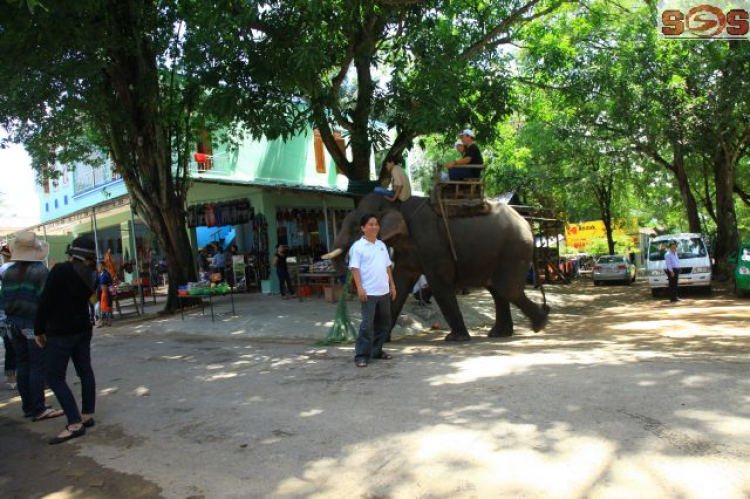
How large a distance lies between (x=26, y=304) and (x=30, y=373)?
0.67 meters

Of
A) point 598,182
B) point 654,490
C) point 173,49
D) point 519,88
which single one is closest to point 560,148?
point 598,182

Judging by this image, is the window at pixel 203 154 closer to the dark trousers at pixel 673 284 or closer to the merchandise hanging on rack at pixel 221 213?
the merchandise hanging on rack at pixel 221 213

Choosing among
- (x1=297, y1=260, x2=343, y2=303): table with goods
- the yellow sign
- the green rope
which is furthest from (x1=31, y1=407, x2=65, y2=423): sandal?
the yellow sign

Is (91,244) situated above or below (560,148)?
below

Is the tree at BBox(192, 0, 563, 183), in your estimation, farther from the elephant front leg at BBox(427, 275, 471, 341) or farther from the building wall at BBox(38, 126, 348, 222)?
the building wall at BBox(38, 126, 348, 222)

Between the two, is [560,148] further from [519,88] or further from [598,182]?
[519,88]

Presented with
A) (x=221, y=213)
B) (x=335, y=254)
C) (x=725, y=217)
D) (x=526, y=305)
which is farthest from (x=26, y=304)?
(x=725, y=217)

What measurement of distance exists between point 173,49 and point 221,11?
190 inches

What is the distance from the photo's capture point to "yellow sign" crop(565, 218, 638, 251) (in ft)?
131

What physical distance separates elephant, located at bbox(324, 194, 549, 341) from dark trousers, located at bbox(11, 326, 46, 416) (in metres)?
4.14

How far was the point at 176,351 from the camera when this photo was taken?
9.55m

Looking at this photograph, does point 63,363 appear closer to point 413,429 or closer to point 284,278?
point 413,429

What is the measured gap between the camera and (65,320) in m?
5.09

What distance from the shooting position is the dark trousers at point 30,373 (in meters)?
5.68
